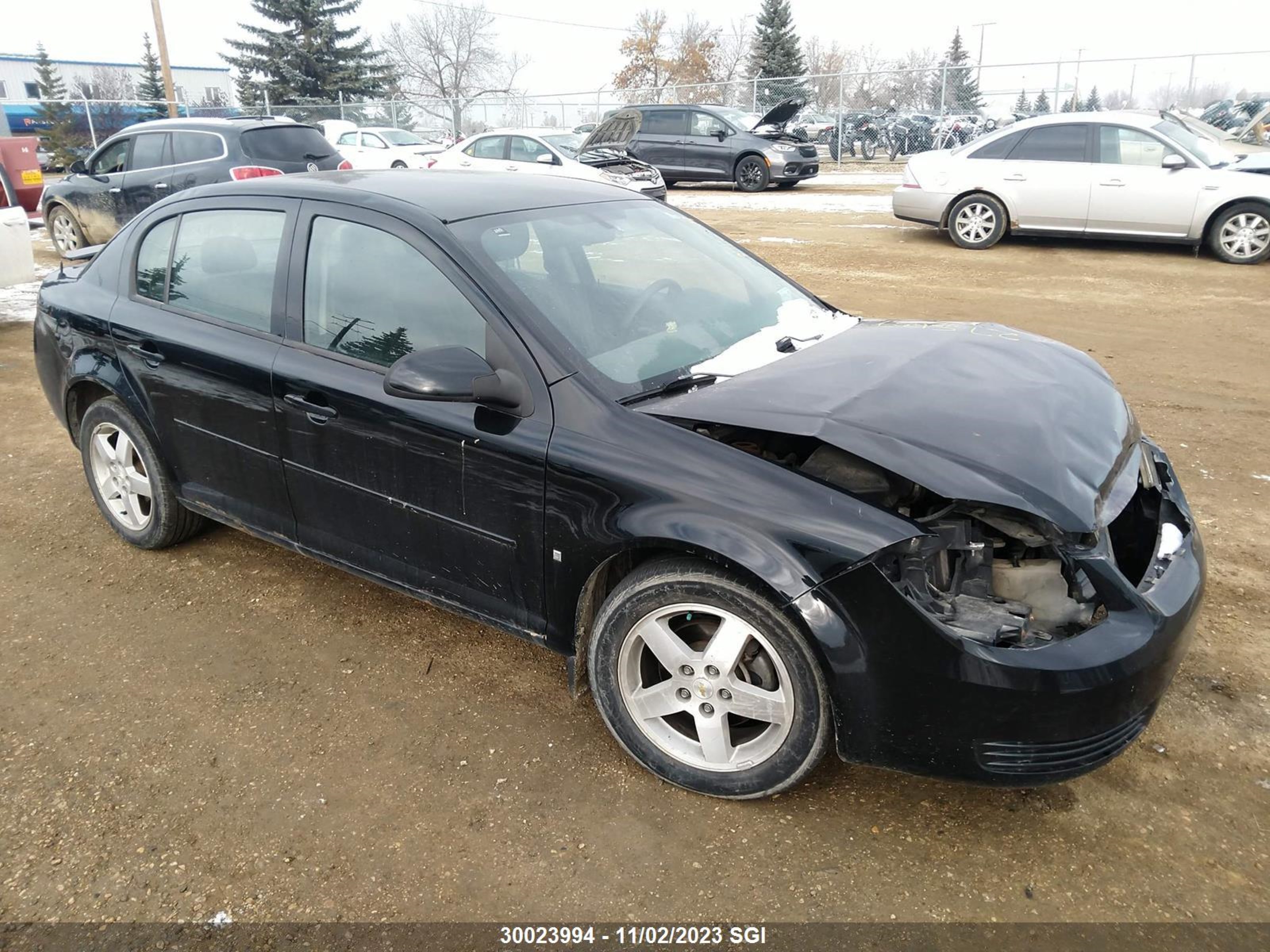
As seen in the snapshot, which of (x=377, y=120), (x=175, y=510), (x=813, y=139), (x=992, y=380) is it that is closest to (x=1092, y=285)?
(x=992, y=380)

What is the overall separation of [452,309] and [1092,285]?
905 cm

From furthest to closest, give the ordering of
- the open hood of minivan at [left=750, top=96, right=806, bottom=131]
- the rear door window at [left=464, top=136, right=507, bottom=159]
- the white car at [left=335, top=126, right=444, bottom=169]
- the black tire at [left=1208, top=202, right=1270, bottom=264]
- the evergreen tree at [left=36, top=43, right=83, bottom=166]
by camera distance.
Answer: the evergreen tree at [left=36, top=43, right=83, bottom=166]
the white car at [left=335, top=126, right=444, bottom=169]
the open hood of minivan at [left=750, top=96, right=806, bottom=131]
the rear door window at [left=464, top=136, right=507, bottom=159]
the black tire at [left=1208, top=202, right=1270, bottom=264]

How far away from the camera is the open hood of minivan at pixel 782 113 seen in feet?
56.6

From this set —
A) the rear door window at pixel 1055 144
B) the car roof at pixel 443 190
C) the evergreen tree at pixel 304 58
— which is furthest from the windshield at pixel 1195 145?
the evergreen tree at pixel 304 58

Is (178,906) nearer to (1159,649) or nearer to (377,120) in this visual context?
(1159,649)

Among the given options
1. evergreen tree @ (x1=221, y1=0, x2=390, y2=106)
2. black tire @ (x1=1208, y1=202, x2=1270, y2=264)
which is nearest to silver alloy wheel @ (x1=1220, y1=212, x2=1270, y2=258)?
black tire @ (x1=1208, y1=202, x2=1270, y2=264)

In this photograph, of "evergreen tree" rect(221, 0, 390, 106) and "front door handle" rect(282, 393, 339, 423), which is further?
"evergreen tree" rect(221, 0, 390, 106)

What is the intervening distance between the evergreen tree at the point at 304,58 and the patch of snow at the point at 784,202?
96.8ft

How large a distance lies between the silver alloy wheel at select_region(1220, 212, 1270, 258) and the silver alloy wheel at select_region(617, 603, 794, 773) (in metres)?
10.8

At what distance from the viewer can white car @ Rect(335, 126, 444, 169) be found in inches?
784

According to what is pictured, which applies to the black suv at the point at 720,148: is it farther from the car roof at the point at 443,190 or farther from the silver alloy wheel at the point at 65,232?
the car roof at the point at 443,190

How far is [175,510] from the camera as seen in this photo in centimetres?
406

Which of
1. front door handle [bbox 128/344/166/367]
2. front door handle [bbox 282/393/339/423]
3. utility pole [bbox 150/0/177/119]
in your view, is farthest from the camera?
utility pole [bbox 150/0/177/119]

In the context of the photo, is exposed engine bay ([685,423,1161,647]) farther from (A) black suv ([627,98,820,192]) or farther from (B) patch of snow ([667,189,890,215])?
(A) black suv ([627,98,820,192])
